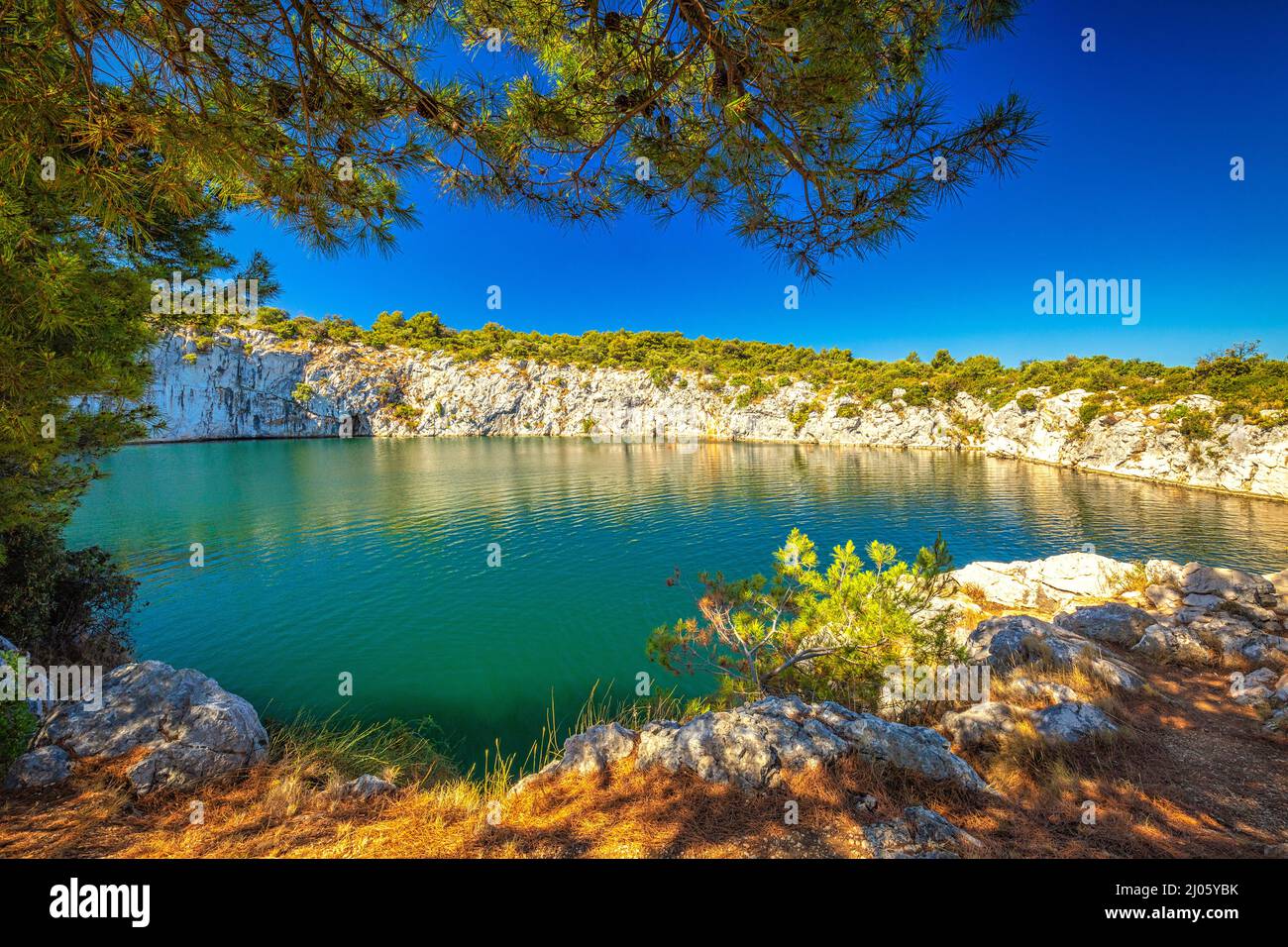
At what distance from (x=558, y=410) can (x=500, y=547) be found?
61375mm

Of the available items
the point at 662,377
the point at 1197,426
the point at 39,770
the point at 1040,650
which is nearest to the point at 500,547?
the point at 39,770

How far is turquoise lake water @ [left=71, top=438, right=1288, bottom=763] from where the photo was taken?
926 cm

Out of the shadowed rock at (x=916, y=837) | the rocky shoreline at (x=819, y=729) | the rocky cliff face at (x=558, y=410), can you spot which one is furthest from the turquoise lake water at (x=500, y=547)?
the shadowed rock at (x=916, y=837)

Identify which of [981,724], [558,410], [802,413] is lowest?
[981,724]

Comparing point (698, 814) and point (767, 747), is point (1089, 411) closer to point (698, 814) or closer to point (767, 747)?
point (767, 747)

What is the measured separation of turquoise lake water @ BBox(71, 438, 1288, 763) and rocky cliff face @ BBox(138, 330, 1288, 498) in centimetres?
467

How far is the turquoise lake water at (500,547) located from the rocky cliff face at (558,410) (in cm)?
467

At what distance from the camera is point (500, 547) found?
17688mm

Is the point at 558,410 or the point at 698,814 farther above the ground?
the point at 558,410

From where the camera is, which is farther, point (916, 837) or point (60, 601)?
point (60, 601)

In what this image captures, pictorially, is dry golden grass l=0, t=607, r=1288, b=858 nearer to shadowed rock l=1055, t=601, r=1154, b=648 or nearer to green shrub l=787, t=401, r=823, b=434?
shadowed rock l=1055, t=601, r=1154, b=648

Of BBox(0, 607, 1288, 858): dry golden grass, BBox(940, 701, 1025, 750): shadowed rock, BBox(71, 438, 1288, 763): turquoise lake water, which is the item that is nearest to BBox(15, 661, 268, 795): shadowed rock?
BBox(0, 607, 1288, 858): dry golden grass
